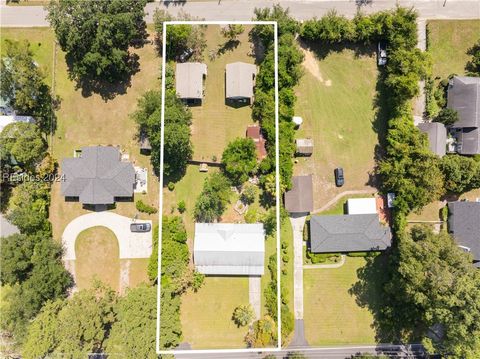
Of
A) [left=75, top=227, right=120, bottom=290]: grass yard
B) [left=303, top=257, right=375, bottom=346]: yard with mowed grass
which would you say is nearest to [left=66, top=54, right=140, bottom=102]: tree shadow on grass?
[left=75, top=227, right=120, bottom=290]: grass yard

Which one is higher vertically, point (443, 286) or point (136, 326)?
point (443, 286)

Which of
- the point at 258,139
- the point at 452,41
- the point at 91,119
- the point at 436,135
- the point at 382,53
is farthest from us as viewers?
the point at 452,41

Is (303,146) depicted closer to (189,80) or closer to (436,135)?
(436,135)

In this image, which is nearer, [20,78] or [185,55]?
[20,78]

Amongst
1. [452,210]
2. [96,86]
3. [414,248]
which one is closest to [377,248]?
[414,248]

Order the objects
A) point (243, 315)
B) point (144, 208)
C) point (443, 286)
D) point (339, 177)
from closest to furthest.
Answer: point (443, 286), point (243, 315), point (144, 208), point (339, 177)

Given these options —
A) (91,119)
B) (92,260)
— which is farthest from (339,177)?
(92,260)
